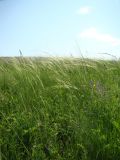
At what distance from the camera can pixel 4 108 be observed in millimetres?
2896

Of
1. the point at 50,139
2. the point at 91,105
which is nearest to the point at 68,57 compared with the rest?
the point at 91,105

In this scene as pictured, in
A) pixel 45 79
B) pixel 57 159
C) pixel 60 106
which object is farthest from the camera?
pixel 45 79

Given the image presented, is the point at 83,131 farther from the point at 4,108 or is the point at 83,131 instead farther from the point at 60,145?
the point at 4,108

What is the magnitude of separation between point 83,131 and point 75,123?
20 centimetres

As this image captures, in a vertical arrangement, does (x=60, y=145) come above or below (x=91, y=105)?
below

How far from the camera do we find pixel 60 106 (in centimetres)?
261

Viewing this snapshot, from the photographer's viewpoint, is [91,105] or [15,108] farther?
[15,108]

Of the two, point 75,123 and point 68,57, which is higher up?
point 68,57

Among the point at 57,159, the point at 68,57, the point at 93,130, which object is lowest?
the point at 57,159

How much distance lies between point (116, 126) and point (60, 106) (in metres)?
0.73

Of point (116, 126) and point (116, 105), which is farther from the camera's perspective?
point (116, 105)

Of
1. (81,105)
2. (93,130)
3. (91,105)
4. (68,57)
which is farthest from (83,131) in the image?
(68,57)

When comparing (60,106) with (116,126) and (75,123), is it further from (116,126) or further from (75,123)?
(116,126)

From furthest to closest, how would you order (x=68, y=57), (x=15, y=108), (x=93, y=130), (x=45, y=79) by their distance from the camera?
(x=68, y=57), (x=45, y=79), (x=15, y=108), (x=93, y=130)
